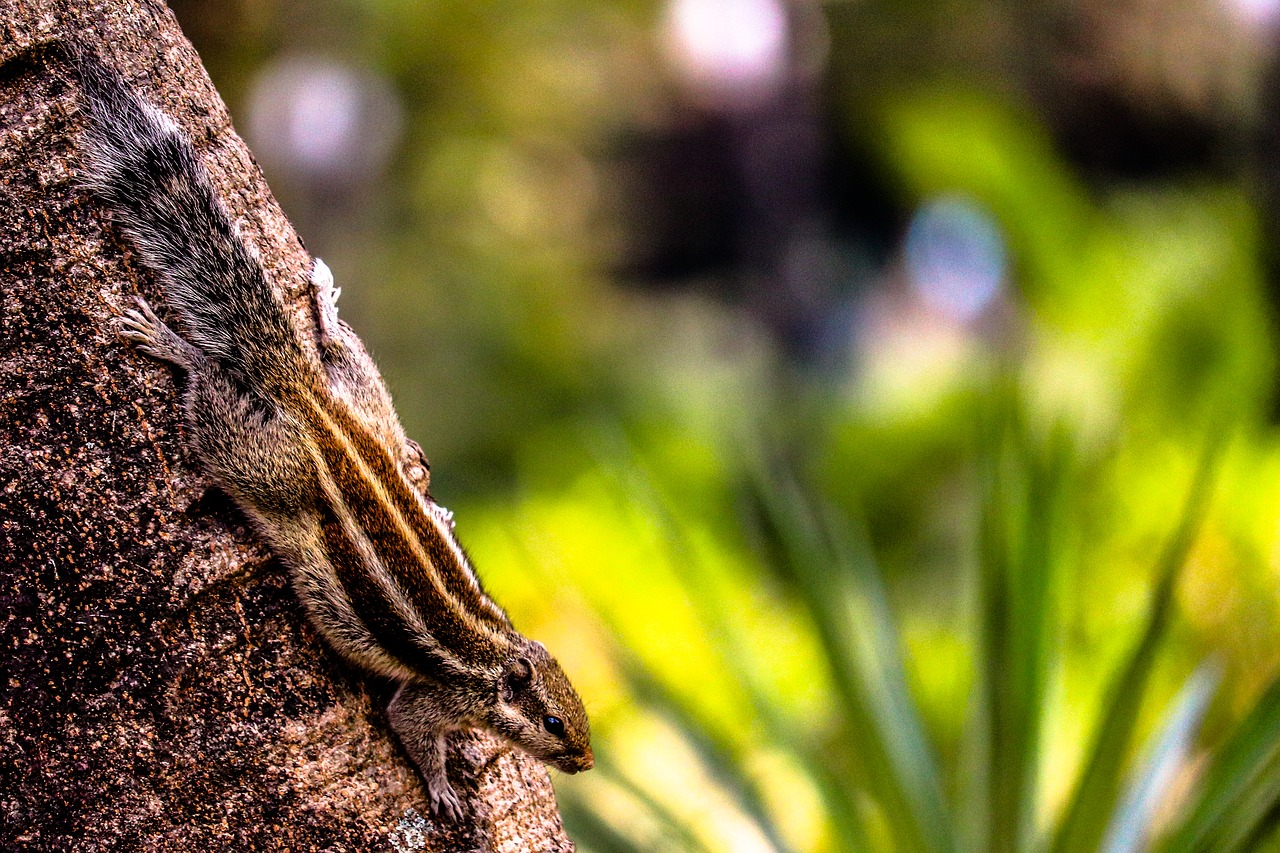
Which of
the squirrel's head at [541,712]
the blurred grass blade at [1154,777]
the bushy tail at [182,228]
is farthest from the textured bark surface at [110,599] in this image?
the blurred grass blade at [1154,777]

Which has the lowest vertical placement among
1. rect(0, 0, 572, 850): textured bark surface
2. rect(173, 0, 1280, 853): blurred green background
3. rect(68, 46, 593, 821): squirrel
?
rect(0, 0, 572, 850): textured bark surface

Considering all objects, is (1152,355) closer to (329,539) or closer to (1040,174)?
(1040,174)

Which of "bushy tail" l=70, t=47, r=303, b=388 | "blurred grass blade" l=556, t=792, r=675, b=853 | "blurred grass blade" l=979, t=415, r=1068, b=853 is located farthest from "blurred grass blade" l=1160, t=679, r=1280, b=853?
"bushy tail" l=70, t=47, r=303, b=388

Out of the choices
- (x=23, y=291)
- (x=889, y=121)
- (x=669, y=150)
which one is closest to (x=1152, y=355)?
(x=889, y=121)

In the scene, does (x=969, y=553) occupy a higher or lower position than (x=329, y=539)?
higher

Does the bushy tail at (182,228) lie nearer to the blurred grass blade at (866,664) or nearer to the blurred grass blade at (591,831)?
the blurred grass blade at (591,831)

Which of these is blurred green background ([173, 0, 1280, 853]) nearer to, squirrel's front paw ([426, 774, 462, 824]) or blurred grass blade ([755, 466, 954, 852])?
blurred grass blade ([755, 466, 954, 852])
